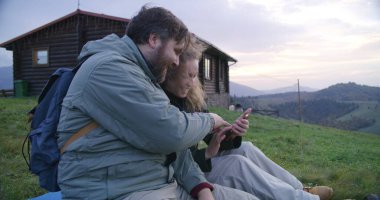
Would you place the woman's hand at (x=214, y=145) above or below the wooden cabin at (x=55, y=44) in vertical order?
below

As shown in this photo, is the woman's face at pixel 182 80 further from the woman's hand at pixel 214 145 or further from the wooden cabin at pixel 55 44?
the wooden cabin at pixel 55 44

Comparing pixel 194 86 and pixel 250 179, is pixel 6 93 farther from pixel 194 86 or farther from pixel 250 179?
pixel 250 179

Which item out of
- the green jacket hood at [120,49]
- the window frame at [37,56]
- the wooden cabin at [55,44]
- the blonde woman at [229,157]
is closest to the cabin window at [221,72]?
the wooden cabin at [55,44]

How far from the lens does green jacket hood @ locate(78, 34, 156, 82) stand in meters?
1.95

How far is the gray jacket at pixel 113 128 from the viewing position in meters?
1.76

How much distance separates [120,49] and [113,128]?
1.42ft

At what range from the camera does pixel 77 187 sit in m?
1.83

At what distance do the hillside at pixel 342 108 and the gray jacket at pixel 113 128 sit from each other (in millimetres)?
43030

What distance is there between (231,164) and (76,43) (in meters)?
16.9

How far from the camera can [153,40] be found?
2020mm

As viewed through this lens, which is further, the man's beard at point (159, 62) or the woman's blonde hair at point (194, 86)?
the woman's blonde hair at point (194, 86)

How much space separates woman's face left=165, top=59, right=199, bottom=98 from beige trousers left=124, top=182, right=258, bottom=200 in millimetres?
812

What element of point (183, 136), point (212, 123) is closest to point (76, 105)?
point (183, 136)

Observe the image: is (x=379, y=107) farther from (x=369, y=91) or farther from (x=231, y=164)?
(x=231, y=164)
